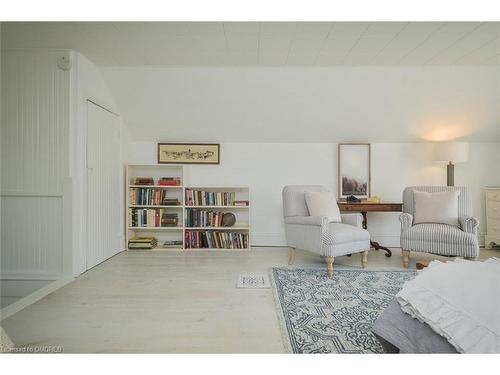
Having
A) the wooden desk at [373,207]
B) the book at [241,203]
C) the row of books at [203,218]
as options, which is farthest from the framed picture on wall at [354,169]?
the row of books at [203,218]

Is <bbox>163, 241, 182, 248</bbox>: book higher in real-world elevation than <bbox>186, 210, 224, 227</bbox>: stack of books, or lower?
lower

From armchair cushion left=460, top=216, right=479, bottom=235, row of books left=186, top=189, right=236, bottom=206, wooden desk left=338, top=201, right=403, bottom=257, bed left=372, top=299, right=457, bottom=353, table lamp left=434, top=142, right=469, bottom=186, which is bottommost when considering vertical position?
bed left=372, top=299, right=457, bottom=353

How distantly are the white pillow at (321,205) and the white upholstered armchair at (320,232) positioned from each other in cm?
9

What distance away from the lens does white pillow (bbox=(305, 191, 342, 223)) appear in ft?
10.8

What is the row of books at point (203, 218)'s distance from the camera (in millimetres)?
4043

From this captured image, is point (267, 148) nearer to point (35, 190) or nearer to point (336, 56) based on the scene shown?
point (336, 56)

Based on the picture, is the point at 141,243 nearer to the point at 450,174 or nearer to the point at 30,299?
the point at 30,299

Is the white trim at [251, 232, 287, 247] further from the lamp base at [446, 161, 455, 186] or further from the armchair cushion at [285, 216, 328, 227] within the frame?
the lamp base at [446, 161, 455, 186]

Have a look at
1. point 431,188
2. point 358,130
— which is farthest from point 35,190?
point 431,188

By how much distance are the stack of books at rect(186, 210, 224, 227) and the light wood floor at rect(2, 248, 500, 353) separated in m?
0.89

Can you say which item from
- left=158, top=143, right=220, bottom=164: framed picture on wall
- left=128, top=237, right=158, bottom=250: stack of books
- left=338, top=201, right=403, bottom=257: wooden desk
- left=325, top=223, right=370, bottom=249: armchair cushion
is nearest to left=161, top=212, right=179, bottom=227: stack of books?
left=128, top=237, right=158, bottom=250: stack of books

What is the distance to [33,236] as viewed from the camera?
2.85m

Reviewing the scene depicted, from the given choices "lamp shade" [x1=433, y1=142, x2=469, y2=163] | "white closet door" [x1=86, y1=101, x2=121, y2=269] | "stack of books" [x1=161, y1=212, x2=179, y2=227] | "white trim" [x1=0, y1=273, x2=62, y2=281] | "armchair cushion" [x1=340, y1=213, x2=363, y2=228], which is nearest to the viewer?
"white trim" [x1=0, y1=273, x2=62, y2=281]
